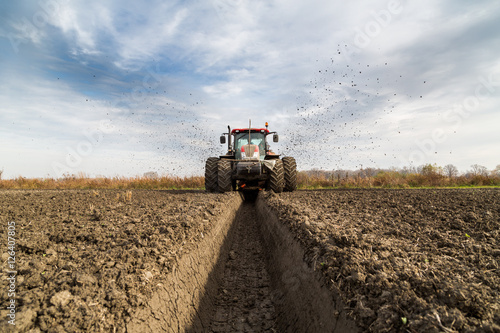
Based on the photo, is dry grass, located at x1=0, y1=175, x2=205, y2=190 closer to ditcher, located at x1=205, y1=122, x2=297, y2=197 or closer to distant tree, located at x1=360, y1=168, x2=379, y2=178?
ditcher, located at x1=205, y1=122, x2=297, y2=197

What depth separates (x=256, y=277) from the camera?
189 inches

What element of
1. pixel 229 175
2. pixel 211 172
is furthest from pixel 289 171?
pixel 211 172

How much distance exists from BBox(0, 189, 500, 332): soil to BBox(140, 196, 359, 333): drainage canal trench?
17 mm

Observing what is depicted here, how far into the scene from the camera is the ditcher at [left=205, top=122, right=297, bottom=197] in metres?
11.1

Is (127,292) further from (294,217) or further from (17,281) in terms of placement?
(294,217)

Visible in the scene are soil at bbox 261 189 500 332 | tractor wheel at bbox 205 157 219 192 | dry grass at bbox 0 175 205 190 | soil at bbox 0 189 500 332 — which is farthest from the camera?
dry grass at bbox 0 175 205 190

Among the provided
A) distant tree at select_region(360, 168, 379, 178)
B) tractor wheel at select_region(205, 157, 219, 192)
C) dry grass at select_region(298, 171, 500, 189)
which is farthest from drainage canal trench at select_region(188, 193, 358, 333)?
distant tree at select_region(360, 168, 379, 178)

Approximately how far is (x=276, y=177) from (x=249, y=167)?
137 cm

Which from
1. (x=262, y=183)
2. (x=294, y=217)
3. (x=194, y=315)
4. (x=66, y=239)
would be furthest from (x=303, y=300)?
(x=262, y=183)

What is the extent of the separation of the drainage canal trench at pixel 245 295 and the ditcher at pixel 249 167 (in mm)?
5307

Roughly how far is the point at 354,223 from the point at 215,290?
2.93m

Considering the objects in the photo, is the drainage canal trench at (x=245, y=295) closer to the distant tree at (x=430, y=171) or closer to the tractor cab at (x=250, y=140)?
the tractor cab at (x=250, y=140)

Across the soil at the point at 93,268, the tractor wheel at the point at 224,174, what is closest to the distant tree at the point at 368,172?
the tractor wheel at the point at 224,174

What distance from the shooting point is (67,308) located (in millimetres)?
2201
